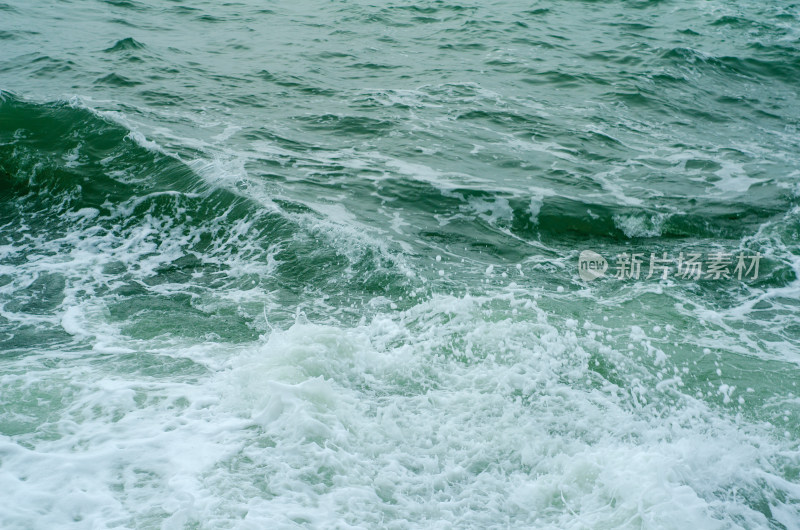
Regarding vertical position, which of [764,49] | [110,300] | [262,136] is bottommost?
[110,300]

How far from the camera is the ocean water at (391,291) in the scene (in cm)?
409

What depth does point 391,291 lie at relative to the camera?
6473 mm

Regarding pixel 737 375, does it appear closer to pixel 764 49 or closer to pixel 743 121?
pixel 743 121

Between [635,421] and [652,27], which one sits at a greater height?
[652,27]

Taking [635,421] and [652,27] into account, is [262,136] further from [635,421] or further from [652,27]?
[652,27]

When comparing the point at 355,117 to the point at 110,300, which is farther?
the point at 355,117

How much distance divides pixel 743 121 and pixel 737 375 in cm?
766

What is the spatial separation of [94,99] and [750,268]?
1003 cm

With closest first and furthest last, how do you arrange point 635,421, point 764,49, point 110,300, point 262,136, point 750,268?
point 635,421 → point 110,300 → point 750,268 → point 262,136 → point 764,49

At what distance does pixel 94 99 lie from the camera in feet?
35.3

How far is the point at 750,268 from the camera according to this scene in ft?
23.2

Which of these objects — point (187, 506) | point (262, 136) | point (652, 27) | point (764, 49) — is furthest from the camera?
point (652, 27)

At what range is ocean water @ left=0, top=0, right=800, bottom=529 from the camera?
4086 millimetres

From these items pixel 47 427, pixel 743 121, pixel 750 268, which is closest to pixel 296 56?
pixel 743 121
